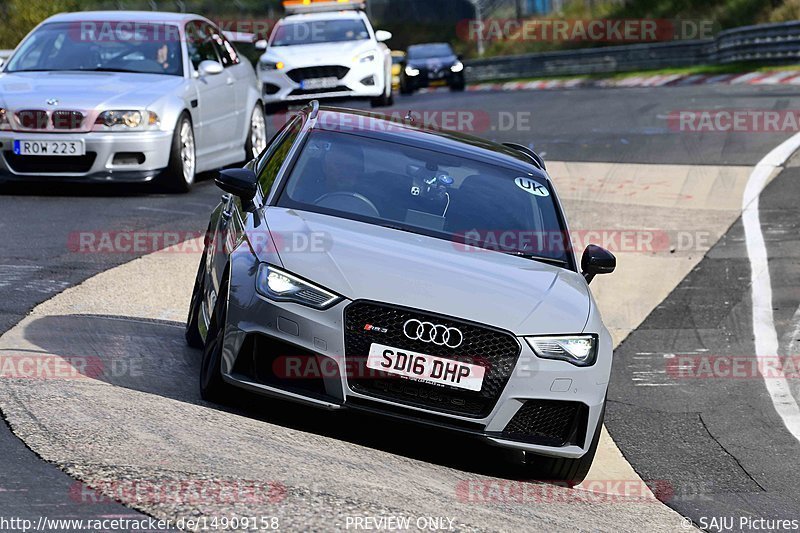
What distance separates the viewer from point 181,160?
1296 centimetres

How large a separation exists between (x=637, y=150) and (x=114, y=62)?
7061 millimetres

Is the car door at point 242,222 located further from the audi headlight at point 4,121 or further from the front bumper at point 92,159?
the audi headlight at point 4,121

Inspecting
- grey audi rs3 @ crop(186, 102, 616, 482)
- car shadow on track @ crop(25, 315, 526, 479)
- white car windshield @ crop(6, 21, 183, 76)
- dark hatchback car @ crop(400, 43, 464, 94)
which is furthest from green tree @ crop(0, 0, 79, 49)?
grey audi rs3 @ crop(186, 102, 616, 482)

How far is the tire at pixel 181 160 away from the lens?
12.8 metres

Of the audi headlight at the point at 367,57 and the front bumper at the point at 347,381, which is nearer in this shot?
the front bumper at the point at 347,381

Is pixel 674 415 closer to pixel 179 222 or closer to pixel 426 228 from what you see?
pixel 426 228

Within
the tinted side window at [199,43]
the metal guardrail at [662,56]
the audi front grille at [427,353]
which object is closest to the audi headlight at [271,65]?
the tinted side window at [199,43]

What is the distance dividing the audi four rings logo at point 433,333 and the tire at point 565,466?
0.84 metres

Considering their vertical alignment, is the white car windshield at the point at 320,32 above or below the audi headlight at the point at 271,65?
above

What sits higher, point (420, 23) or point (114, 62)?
point (114, 62)

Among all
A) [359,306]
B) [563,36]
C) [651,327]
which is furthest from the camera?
[563,36]

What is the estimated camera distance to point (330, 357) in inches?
230

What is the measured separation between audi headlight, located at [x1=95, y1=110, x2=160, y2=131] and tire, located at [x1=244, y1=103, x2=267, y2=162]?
260cm

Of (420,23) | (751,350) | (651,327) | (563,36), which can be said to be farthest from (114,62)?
(420,23)
